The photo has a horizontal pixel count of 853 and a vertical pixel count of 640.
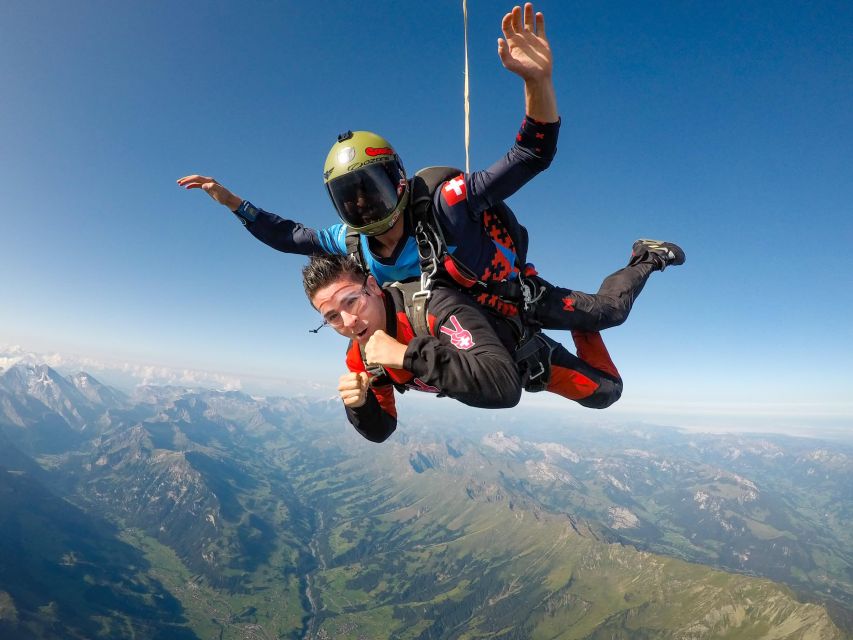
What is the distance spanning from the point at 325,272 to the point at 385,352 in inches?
61.7

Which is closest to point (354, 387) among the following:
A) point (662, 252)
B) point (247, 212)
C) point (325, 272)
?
point (325, 272)

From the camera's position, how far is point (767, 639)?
140875 mm

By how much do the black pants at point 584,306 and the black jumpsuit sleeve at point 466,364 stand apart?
2294mm

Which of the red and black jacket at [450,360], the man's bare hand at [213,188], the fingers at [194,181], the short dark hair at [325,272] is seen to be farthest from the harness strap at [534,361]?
the fingers at [194,181]

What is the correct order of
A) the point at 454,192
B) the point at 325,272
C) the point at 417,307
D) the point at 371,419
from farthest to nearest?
the point at 371,419 < the point at 325,272 < the point at 454,192 < the point at 417,307

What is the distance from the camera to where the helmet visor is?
4.42 metres

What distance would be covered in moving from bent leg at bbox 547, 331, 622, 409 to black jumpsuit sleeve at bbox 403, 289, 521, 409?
3166 millimetres

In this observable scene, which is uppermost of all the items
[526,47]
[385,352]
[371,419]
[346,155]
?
[526,47]

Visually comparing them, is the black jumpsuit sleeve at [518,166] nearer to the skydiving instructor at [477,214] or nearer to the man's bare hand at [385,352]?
the skydiving instructor at [477,214]

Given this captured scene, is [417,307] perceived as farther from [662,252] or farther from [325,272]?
[662,252]

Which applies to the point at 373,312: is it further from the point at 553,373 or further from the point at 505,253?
the point at 553,373

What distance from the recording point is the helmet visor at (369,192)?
4418 mm

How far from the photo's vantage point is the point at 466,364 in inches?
131

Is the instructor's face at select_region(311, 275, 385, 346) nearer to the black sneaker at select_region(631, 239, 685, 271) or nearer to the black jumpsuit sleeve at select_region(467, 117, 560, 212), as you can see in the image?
the black jumpsuit sleeve at select_region(467, 117, 560, 212)
